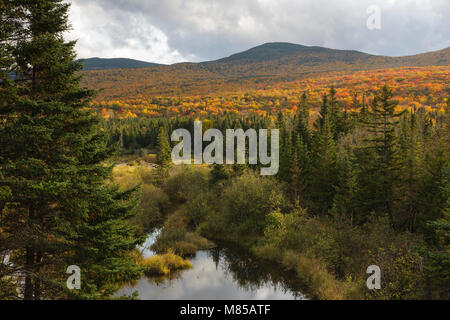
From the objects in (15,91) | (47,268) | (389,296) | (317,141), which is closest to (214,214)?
(317,141)

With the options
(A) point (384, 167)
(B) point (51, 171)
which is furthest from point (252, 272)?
(B) point (51, 171)

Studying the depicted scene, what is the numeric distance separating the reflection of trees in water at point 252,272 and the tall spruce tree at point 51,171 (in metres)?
15.8

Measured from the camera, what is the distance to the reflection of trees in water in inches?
975

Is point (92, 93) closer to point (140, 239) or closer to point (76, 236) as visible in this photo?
point (76, 236)

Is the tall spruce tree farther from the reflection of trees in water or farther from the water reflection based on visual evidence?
the reflection of trees in water

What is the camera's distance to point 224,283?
25.5 m

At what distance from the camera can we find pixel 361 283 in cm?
2078

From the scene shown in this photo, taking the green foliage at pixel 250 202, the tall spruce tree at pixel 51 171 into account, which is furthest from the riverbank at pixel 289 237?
the tall spruce tree at pixel 51 171

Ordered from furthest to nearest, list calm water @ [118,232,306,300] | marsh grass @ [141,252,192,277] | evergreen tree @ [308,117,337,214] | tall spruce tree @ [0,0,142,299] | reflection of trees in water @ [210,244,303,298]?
evergreen tree @ [308,117,337,214]
marsh grass @ [141,252,192,277]
reflection of trees in water @ [210,244,303,298]
calm water @ [118,232,306,300]
tall spruce tree @ [0,0,142,299]

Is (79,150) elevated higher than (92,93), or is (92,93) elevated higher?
(92,93)

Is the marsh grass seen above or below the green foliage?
below

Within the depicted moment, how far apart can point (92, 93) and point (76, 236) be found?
5.91 m

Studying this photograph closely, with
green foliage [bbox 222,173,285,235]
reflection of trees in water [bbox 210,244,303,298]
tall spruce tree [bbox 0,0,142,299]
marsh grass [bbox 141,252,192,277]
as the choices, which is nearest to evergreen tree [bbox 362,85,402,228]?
green foliage [bbox 222,173,285,235]

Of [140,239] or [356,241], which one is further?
[356,241]
